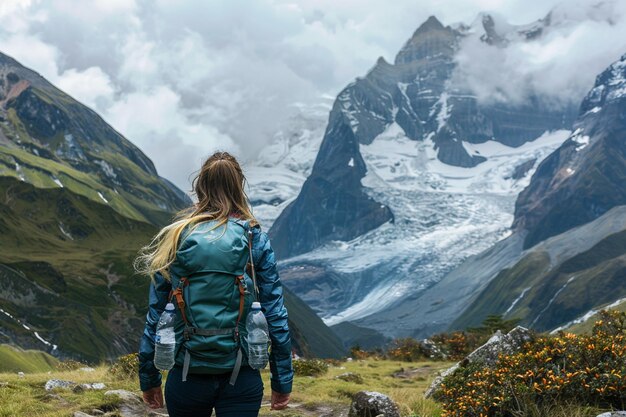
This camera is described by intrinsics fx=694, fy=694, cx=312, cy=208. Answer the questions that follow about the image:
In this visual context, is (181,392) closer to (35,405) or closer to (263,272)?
(263,272)

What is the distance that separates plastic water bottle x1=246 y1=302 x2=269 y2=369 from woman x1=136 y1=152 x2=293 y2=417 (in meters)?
0.11


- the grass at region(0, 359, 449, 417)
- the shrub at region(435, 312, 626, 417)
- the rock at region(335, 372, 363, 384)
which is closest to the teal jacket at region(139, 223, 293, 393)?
the shrub at region(435, 312, 626, 417)

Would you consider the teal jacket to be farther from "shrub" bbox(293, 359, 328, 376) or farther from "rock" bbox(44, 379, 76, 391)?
"shrub" bbox(293, 359, 328, 376)

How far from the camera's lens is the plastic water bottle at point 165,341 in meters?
6.99

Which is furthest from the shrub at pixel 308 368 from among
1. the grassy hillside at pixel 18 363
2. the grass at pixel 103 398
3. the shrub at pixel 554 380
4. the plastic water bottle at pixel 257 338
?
the grassy hillside at pixel 18 363

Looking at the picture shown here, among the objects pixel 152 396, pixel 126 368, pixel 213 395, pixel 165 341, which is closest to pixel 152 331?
pixel 165 341

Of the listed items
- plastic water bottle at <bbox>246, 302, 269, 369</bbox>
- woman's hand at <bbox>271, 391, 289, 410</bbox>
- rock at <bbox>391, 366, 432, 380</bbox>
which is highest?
plastic water bottle at <bbox>246, 302, 269, 369</bbox>

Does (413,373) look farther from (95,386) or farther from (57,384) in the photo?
(57,384)

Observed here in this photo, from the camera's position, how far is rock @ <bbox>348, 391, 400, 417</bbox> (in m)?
14.4

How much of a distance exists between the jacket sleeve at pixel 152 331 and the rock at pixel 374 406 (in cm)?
764

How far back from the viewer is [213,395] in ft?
23.2

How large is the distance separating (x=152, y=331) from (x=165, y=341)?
0.42 m

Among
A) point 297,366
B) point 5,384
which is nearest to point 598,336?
point 5,384

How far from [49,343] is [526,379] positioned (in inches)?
6260
